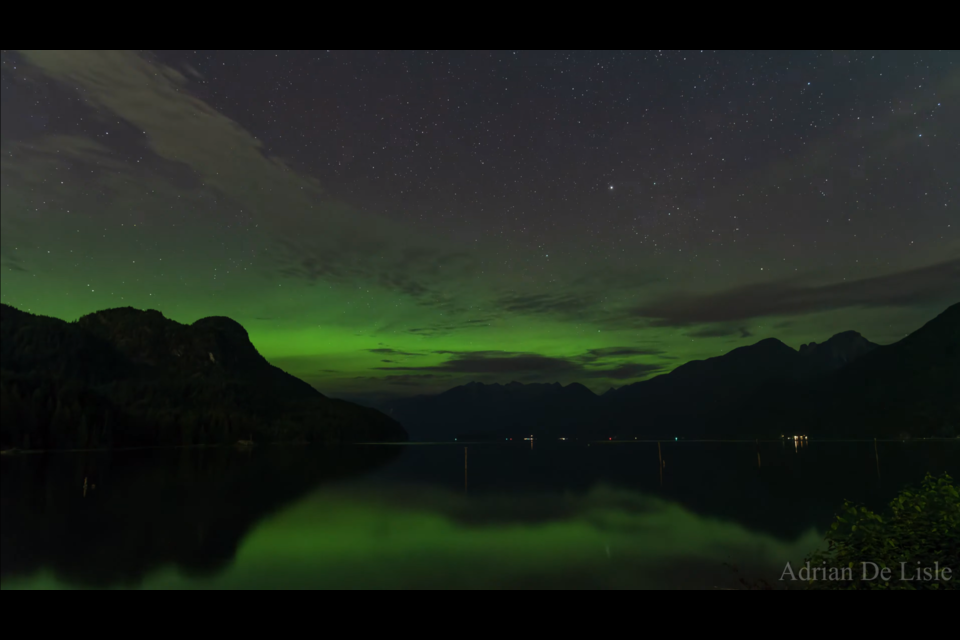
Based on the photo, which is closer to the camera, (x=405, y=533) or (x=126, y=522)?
(x=405, y=533)

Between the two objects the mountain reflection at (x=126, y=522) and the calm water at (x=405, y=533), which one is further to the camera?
the mountain reflection at (x=126, y=522)

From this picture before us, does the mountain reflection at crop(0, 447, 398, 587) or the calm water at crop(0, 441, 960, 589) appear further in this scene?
the mountain reflection at crop(0, 447, 398, 587)

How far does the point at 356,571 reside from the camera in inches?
2199

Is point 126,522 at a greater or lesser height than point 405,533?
greater

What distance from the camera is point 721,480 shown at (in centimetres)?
16888
